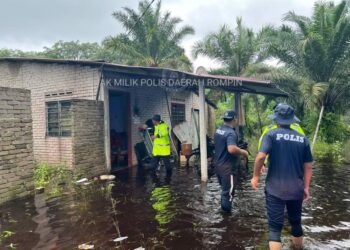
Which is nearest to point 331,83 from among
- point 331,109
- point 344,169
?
point 331,109

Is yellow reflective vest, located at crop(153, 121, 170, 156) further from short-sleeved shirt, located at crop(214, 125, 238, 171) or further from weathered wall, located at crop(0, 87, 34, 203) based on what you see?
short-sleeved shirt, located at crop(214, 125, 238, 171)

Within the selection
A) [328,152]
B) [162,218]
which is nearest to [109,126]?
[162,218]

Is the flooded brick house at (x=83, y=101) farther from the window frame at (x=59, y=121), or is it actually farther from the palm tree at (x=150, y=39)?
the palm tree at (x=150, y=39)

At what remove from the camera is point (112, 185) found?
8.53 metres

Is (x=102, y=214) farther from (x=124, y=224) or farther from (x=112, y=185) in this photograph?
(x=112, y=185)

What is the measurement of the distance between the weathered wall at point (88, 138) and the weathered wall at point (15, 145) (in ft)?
5.52

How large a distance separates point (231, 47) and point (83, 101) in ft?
Answer: 37.4

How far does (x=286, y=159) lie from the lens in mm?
3682

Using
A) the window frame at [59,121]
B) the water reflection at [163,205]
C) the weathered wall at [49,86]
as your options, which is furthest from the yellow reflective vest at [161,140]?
the window frame at [59,121]

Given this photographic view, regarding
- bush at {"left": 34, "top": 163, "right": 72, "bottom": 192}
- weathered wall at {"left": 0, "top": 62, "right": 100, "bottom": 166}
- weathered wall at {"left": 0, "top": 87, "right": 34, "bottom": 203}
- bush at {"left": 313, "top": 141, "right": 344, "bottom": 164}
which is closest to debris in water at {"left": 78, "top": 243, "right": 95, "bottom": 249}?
weathered wall at {"left": 0, "top": 87, "right": 34, "bottom": 203}

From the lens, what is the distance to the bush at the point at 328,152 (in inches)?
480

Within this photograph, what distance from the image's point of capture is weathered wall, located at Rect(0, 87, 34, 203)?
6840 mm

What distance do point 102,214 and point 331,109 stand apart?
13.4 metres

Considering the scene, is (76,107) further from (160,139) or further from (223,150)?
(223,150)
